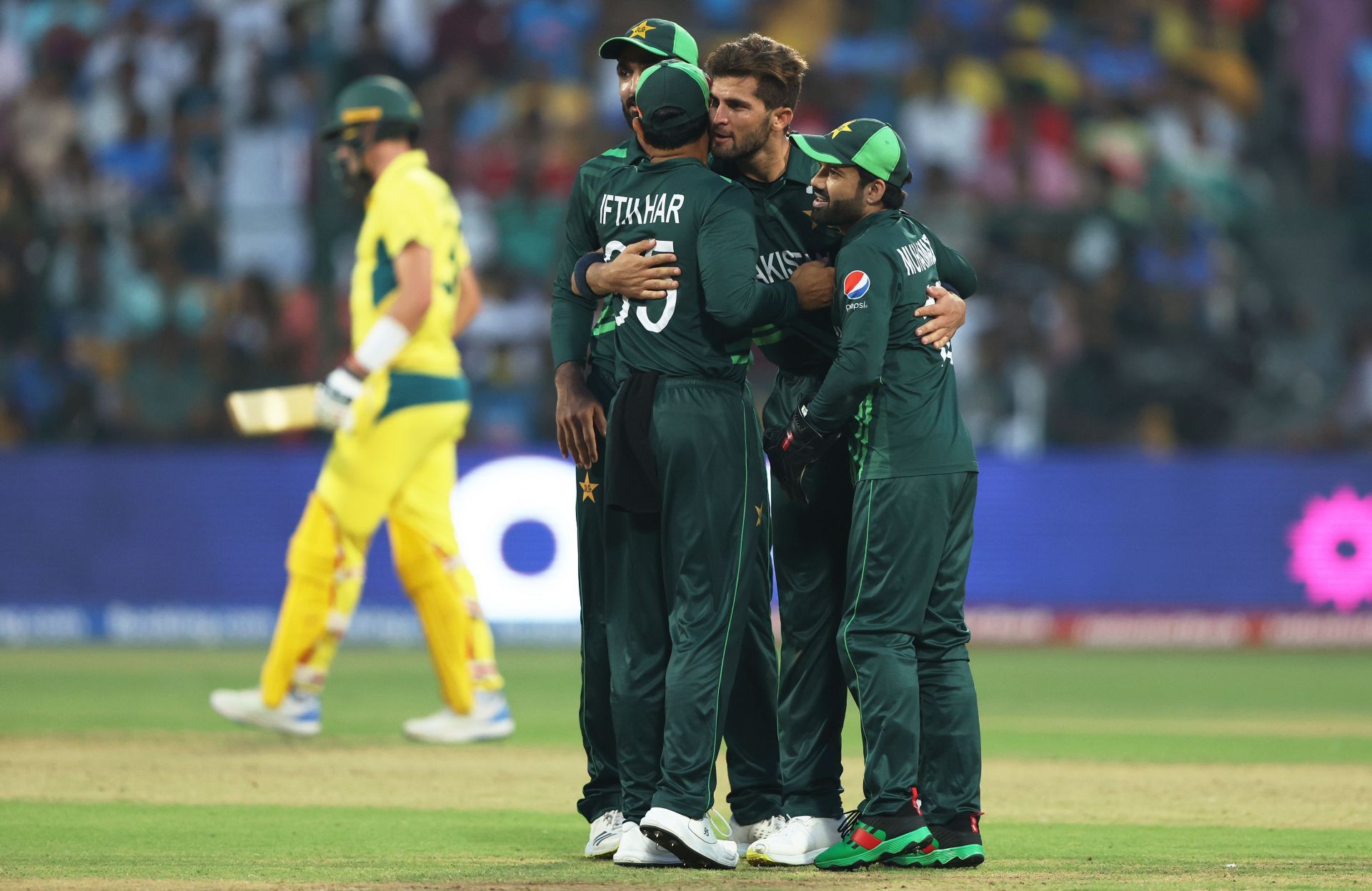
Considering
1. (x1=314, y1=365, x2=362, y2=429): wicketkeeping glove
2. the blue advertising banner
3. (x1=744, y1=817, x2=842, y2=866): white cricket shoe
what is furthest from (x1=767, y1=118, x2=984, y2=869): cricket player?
the blue advertising banner

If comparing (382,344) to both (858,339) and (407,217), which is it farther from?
(858,339)

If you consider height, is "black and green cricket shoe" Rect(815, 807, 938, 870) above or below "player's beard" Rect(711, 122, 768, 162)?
below

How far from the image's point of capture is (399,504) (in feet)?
27.9

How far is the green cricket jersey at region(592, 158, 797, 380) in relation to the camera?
5.37 m

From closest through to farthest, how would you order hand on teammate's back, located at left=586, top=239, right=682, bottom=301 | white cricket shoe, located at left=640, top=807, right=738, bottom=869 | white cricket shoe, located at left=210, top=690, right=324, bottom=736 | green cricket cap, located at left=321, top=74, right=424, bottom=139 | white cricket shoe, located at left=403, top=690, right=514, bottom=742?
white cricket shoe, located at left=640, top=807, right=738, bottom=869 < hand on teammate's back, located at left=586, top=239, right=682, bottom=301 < white cricket shoe, located at left=210, top=690, right=324, bottom=736 < white cricket shoe, located at left=403, top=690, right=514, bottom=742 < green cricket cap, located at left=321, top=74, right=424, bottom=139

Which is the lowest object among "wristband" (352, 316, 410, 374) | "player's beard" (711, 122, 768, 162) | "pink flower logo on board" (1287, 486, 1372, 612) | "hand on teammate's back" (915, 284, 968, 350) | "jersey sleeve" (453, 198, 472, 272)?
"pink flower logo on board" (1287, 486, 1372, 612)

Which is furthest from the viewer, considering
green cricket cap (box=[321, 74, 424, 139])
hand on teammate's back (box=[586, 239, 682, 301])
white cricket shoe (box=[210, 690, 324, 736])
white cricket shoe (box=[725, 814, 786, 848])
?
green cricket cap (box=[321, 74, 424, 139])

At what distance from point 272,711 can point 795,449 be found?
3.81 m

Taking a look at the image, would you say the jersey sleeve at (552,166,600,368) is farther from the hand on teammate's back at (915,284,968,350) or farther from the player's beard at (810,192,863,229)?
the hand on teammate's back at (915,284,968,350)

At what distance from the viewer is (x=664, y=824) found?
5.23 meters

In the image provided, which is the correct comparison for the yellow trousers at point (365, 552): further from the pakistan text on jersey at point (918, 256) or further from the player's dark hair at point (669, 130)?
the pakistan text on jersey at point (918, 256)

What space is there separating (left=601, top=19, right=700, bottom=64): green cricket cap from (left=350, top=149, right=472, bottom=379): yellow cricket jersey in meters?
2.63

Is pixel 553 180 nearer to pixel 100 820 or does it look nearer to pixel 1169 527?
pixel 1169 527

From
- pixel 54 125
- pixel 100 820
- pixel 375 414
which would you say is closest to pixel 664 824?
pixel 100 820
